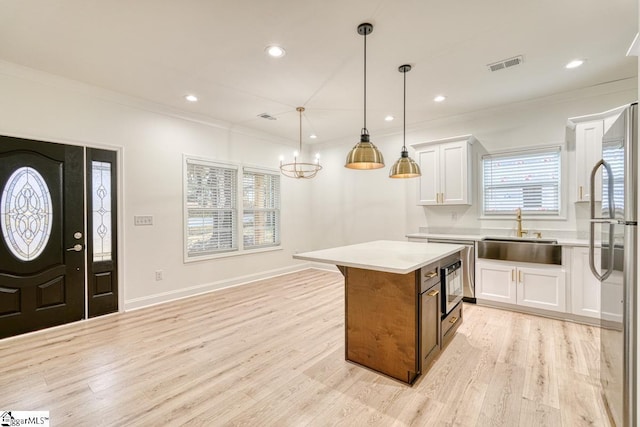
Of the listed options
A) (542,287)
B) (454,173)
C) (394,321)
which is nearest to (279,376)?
(394,321)

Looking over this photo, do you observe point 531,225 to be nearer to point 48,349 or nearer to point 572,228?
point 572,228

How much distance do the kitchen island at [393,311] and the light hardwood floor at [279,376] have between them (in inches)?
6.0

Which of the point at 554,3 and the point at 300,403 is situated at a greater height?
the point at 554,3

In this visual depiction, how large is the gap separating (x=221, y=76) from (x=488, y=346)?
4012 mm

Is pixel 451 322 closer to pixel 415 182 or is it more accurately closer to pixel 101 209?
pixel 415 182

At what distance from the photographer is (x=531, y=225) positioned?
13.6 ft

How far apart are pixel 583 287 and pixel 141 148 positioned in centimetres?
581

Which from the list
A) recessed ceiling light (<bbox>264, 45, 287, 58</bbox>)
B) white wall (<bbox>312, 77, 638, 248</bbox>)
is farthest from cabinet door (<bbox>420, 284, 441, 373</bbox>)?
white wall (<bbox>312, 77, 638, 248</bbox>)

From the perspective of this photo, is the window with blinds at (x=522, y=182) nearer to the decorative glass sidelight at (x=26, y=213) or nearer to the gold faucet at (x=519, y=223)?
the gold faucet at (x=519, y=223)

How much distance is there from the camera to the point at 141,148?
403 cm

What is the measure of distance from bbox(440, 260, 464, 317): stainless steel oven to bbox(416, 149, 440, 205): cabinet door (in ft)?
6.41

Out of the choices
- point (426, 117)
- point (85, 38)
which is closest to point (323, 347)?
point (85, 38)

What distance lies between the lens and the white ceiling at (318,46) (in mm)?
2246

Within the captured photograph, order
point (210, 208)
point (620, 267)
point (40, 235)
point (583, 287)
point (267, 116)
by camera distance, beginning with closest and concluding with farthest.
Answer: point (620, 267), point (40, 235), point (583, 287), point (267, 116), point (210, 208)
